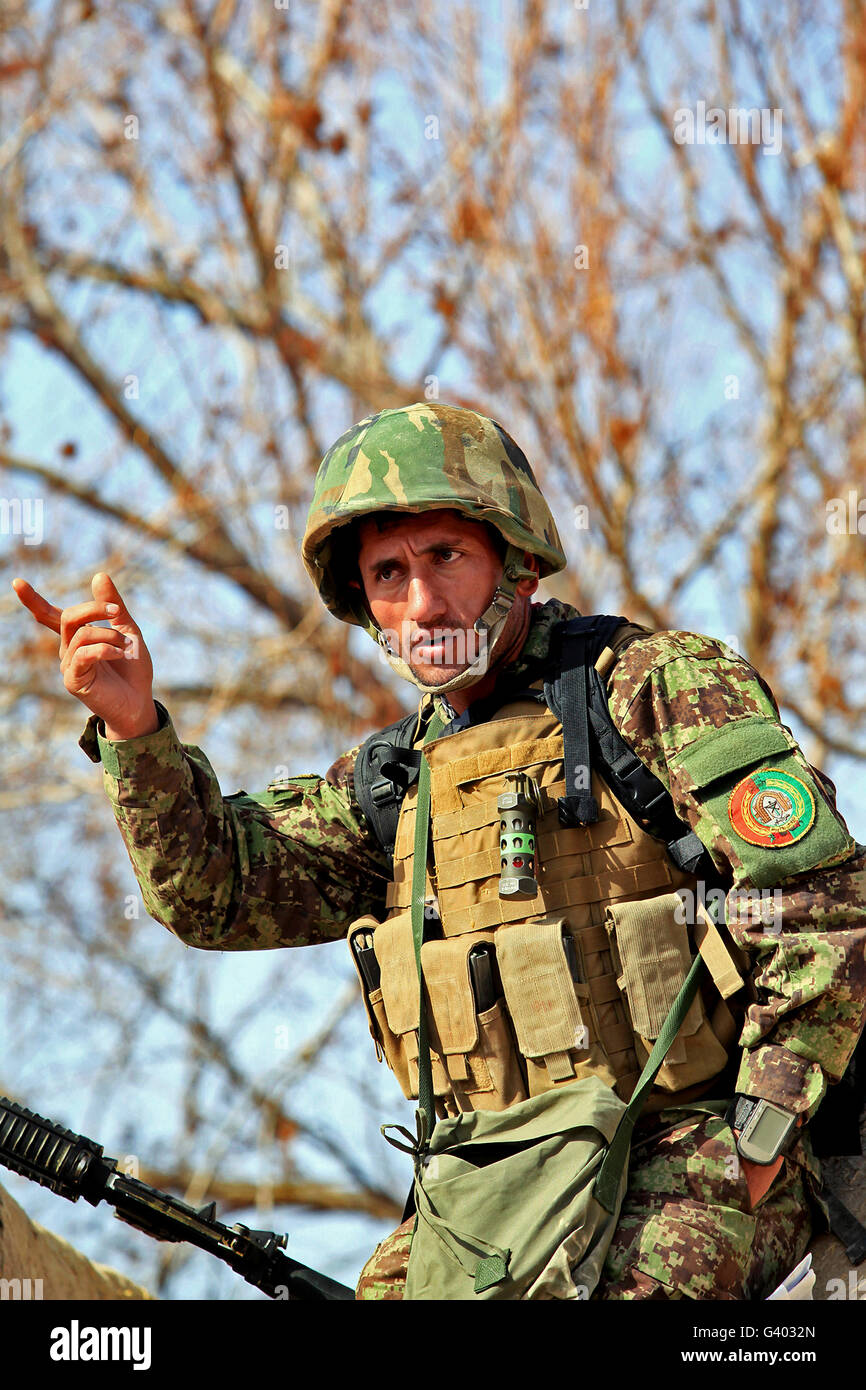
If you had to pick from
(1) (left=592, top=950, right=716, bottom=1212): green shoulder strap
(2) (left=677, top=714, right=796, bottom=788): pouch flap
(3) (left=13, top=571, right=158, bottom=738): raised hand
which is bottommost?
(1) (left=592, top=950, right=716, bottom=1212): green shoulder strap

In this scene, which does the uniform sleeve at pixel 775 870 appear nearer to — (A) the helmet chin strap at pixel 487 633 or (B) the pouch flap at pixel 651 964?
(B) the pouch flap at pixel 651 964

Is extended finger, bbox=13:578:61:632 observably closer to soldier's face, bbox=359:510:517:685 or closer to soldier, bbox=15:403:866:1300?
soldier, bbox=15:403:866:1300

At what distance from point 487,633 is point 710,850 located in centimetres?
69

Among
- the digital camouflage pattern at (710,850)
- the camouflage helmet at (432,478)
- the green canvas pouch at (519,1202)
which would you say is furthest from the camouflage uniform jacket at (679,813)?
the green canvas pouch at (519,1202)

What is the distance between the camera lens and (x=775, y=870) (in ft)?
10.6

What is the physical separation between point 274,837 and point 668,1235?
4.25ft

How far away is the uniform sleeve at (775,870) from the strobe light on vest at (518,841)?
25 cm

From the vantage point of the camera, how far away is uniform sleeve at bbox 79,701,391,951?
3744 mm

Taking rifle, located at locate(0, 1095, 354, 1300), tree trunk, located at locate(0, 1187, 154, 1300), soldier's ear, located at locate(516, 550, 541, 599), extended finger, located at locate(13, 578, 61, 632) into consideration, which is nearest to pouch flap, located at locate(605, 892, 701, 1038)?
soldier's ear, located at locate(516, 550, 541, 599)

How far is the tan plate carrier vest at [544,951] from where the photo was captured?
3350 mm

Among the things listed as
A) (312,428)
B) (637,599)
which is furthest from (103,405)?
(637,599)

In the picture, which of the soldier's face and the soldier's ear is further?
the soldier's ear

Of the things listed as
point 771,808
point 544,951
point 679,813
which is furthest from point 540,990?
point 771,808
